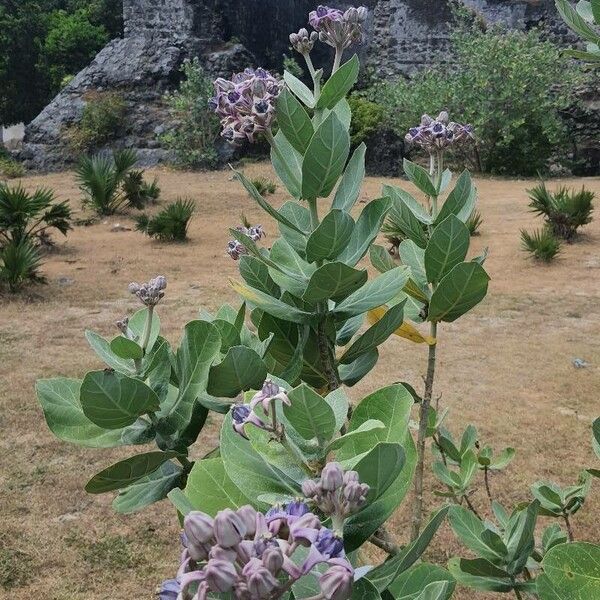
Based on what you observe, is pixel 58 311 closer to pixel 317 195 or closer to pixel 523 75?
pixel 317 195

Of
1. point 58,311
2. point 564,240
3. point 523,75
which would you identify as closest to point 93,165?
point 58,311

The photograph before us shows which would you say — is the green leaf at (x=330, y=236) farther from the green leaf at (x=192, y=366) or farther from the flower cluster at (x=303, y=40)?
the flower cluster at (x=303, y=40)

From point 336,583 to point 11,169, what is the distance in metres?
13.9

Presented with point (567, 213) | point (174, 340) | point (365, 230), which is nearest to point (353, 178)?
point (365, 230)

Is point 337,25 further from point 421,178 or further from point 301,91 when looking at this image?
point 421,178

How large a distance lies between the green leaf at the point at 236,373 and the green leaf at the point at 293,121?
0.91 feet

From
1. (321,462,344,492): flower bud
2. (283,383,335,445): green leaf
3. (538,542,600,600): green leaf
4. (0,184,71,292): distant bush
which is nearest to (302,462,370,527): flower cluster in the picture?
(321,462,344,492): flower bud

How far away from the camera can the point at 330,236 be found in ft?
3.14

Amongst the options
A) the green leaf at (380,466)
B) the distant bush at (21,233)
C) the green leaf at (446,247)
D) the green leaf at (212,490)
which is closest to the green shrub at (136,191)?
the distant bush at (21,233)

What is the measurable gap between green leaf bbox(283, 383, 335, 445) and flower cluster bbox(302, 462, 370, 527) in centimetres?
10

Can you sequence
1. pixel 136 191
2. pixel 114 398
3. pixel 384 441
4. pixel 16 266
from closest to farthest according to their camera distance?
pixel 384 441
pixel 114 398
pixel 16 266
pixel 136 191

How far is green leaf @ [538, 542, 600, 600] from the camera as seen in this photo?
2.38 ft

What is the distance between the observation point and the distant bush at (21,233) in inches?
246

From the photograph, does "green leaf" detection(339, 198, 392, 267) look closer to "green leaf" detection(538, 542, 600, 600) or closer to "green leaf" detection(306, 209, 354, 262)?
"green leaf" detection(306, 209, 354, 262)
